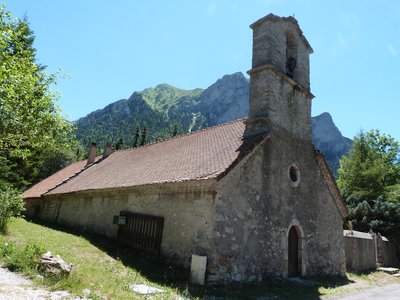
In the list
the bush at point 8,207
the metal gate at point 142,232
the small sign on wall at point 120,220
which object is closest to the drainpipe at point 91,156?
the bush at point 8,207

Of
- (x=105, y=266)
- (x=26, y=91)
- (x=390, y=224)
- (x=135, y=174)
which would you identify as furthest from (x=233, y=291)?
(x=390, y=224)

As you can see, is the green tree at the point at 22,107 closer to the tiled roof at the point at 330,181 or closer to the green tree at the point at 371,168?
the tiled roof at the point at 330,181

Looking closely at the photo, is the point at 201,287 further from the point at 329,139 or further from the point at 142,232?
the point at 329,139

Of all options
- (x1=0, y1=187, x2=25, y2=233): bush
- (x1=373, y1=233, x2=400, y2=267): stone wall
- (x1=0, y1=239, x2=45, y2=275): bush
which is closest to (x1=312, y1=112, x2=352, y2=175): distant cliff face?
(x1=373, y1=233, x2=400, y2=267): stone wall

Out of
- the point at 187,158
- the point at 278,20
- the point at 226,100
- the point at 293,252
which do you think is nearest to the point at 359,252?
the point at 293,252

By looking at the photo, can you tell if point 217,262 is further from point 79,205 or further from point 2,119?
point 79,205

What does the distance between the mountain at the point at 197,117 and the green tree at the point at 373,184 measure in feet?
269

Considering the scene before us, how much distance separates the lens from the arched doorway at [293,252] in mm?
12611

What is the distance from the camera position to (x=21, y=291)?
5.95 meters

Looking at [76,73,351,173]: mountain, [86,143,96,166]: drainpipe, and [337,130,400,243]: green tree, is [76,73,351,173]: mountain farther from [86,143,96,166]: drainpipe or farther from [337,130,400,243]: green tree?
[86,143,96,166]: drainpipe

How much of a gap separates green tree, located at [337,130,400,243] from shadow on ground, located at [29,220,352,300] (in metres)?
13.0

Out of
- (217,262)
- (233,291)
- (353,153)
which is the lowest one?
(233,291)

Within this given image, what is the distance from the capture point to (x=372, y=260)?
18.9 m

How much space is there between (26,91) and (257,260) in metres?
11.6
